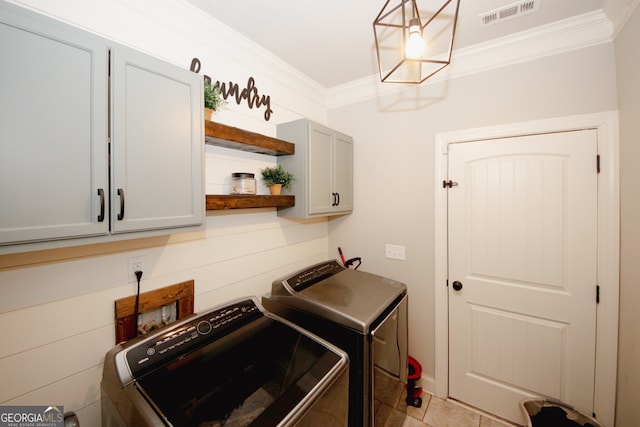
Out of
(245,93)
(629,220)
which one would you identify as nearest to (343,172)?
(245,93)

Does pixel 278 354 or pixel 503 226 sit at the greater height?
pixel 503 226

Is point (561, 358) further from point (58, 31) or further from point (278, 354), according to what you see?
point (58, 31)

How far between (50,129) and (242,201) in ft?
2.79

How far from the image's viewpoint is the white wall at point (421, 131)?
5.41ft

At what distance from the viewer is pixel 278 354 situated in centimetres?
124

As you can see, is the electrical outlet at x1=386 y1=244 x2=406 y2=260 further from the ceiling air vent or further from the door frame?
the ceiling air vent

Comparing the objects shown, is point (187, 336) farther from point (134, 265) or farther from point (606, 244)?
point (606, 244)

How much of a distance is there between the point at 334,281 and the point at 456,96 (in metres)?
1.72

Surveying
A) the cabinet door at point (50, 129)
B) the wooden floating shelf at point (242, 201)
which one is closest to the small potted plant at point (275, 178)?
the wooden floating shelf at point (242, 201)

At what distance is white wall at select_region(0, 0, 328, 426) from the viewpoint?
101 cm

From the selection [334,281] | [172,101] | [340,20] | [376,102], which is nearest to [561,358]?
[334,281]

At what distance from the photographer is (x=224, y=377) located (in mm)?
1074

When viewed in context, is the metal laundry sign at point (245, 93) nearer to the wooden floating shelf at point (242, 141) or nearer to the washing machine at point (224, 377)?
the wooden floating shelf at point (242, 141)

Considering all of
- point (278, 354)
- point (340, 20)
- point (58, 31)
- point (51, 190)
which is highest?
point (340, 20)
